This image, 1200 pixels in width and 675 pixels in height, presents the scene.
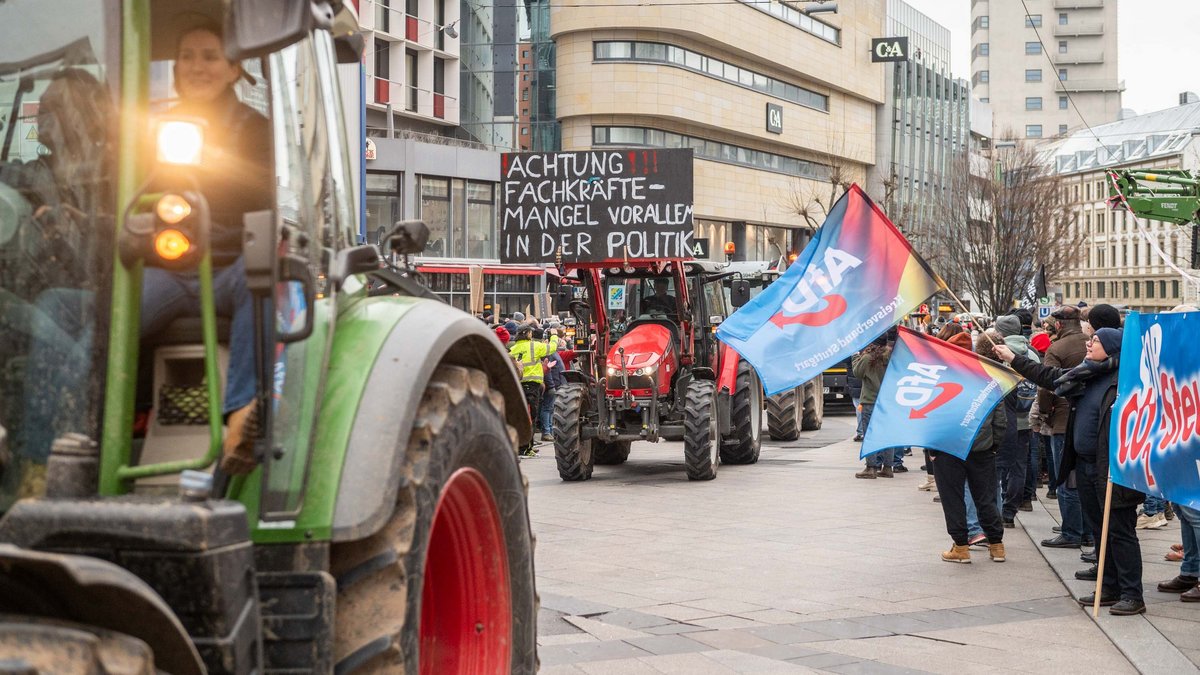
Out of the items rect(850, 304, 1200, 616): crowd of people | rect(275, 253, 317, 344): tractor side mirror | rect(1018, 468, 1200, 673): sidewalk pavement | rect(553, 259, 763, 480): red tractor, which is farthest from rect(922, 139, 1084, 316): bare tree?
rect(275, 253, 317, 344): tractor side mirror

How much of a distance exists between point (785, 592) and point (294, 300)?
594 centimetres

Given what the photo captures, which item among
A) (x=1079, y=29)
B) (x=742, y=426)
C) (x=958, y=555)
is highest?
(x=1079, y=29)

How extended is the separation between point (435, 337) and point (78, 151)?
1.11 metres

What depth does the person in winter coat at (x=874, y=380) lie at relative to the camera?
1631cm

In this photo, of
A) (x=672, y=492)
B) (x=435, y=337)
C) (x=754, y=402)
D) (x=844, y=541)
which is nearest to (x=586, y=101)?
(x=754, y=402)

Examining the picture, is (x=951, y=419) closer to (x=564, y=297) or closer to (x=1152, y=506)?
(x=1152, y=506)

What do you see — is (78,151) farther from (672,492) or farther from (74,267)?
(672,492)

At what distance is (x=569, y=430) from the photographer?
15.3 m

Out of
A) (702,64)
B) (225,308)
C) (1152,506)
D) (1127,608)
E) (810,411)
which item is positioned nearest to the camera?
(225,308)

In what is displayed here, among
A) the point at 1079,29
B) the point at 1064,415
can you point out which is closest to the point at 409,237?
the point at 1064,415

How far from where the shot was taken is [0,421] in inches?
99.6

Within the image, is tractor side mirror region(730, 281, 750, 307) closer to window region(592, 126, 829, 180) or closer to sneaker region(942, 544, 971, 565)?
sneaker region(942, 544, 971, 565)

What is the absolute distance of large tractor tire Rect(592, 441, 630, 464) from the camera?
687 inches

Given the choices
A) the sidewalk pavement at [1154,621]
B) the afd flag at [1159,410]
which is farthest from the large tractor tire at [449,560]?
the afd flag at [1159,410]
